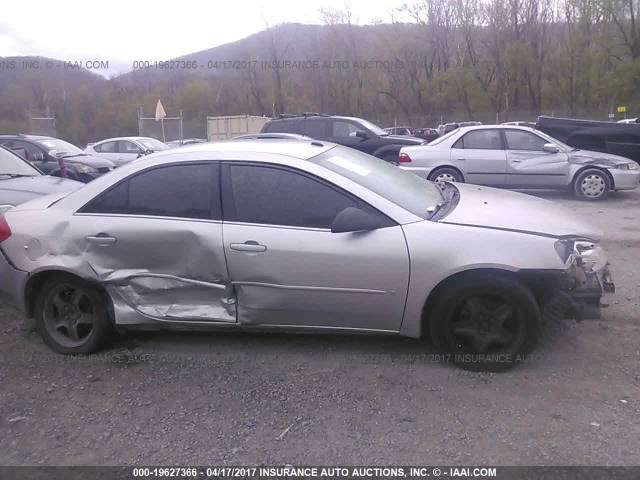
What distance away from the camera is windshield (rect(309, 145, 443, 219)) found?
3717mm

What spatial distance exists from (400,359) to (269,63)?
162 ft

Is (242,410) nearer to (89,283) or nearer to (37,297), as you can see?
(89,283)

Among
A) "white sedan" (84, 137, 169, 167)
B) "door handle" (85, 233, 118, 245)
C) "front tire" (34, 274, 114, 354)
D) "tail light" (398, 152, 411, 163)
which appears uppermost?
"white sedan" (84, 137, 169, 167)

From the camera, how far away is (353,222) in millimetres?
3424

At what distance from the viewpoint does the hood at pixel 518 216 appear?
3.54m

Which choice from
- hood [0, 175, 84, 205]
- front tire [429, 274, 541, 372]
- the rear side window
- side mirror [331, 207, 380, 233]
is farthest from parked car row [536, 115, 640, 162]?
the rear side window

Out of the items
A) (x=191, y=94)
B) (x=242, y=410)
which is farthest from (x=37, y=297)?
(x=191, y=94)

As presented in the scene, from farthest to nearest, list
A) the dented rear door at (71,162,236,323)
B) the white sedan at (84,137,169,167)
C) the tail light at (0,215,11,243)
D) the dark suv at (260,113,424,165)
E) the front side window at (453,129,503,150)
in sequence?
1. the white sedan at (84,137,169,167)
2. the dark suv at (260,113,424,165)
3. the front side window at (453,129,503,150)
4. the tail light at (0,215,11,243)
5. the dented rear door at (71,162,236,323)

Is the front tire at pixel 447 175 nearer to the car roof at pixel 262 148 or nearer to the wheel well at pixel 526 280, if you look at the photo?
the car roof at pixel 262 148

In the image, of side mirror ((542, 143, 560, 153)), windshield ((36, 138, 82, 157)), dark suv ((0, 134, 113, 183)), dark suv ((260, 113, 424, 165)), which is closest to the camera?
side mirror ((542, 143, 560, 153))

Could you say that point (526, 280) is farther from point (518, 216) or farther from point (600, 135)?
point (600, 135)

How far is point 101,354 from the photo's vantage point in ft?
13.0

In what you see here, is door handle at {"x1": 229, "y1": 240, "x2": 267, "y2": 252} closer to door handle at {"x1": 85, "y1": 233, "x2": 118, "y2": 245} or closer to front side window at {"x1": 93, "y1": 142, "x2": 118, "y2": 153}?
door handle at {"x1": 85, "y1": 233, "x2": 118, "y2": 245}

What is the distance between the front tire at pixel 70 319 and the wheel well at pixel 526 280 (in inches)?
88.4
